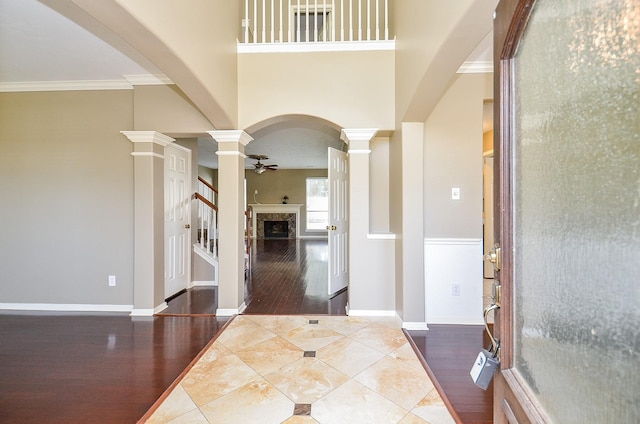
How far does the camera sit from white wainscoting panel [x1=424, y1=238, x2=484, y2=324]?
9.76 ft

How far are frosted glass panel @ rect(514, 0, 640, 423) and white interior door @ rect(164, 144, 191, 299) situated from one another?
153 inches

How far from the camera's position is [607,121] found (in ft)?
1.63

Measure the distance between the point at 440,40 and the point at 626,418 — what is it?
1797 millimetres

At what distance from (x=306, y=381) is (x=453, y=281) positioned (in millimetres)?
1840

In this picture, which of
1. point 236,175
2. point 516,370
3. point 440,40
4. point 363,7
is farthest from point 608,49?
point 363,7

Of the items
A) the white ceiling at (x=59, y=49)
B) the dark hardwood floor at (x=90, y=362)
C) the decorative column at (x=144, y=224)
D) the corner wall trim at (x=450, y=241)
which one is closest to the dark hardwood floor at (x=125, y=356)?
the dark hardwood floor at (x=90, y=362)

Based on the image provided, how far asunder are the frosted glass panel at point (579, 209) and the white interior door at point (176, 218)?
388 cm

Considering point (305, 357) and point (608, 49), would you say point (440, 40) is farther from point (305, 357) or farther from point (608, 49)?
point (305, 357)

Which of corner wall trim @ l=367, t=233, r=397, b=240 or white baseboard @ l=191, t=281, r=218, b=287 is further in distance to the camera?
white baseboard @ l=191, t=281, r=218, b=287

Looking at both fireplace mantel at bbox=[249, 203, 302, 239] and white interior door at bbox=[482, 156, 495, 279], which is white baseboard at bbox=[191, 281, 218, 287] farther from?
fireplace mantel at bbox=[249, 203, 302, 239]

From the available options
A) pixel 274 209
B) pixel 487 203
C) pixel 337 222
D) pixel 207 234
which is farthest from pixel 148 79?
pixel 274 209

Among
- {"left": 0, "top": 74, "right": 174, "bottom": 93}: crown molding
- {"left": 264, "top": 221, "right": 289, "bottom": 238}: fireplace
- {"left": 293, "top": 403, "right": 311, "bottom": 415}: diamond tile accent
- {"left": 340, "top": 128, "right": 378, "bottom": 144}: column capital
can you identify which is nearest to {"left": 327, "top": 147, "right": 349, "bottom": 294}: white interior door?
{"left": 340, "top": 128, "right": 378, "bottom": 144}: column capital

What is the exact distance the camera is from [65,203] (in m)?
3.32

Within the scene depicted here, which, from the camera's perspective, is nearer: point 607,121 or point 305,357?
point 607,121
